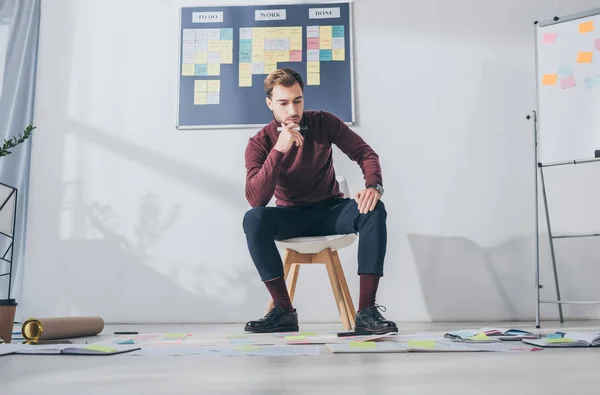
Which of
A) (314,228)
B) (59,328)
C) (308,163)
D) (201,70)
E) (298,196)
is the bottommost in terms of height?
(59,328)

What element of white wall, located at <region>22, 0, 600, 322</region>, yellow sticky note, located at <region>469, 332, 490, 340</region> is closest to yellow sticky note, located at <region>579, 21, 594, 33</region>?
white wall, located at <region>22, 0, 600, 322</region>

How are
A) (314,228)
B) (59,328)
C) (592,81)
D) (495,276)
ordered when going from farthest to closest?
1. (495,276)
2. (592,81)
3. (314,228)
4. (59,328)

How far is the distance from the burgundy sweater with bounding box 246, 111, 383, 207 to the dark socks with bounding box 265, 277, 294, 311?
0.30m

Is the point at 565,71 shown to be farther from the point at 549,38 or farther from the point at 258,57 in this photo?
the point at 258,57

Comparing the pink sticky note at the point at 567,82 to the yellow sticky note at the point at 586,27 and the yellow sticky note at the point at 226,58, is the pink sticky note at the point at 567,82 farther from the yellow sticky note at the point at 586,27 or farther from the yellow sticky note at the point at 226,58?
the yellow sticky note at the point at 226,58

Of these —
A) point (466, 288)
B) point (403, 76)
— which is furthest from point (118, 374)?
point (403, 76)

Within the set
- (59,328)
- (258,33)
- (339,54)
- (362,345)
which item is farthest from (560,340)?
(258,33)

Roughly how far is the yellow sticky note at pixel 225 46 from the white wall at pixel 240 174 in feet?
0.81

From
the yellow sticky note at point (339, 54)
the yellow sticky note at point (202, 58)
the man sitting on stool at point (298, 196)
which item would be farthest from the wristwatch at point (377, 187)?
the yellow sticky note at point (202, 58)

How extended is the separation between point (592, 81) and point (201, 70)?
1.90 metres

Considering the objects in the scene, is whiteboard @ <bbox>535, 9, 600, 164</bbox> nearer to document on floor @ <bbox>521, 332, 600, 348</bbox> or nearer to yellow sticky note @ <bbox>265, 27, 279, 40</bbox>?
yellow sticky note @ <bbox>265, 27, 279, 40</bbox>

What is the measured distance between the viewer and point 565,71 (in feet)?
9.10

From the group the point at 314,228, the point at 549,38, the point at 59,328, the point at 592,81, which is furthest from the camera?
the point at 549,38

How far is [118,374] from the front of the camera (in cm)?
103
